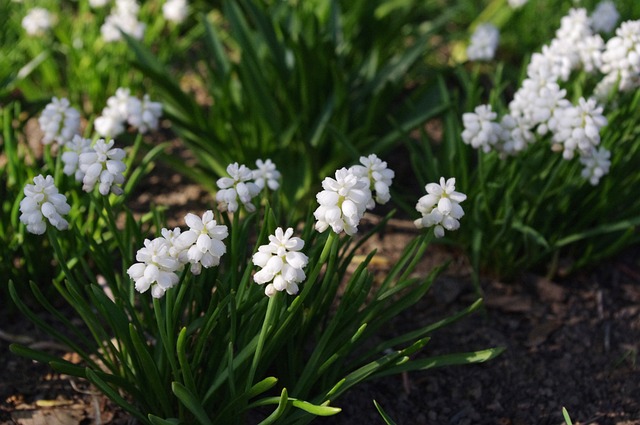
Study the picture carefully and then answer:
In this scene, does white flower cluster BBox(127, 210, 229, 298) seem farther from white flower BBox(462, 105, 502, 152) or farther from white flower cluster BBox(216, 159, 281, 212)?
white flower BBox(462, 105, 502, 152)

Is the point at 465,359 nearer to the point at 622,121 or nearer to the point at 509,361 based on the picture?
the point at 509,361

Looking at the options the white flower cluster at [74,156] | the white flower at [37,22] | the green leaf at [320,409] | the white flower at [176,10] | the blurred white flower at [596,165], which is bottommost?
the green leaf at [320,409]

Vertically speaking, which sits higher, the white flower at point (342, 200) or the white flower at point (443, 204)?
the white flower at point (342, 200)

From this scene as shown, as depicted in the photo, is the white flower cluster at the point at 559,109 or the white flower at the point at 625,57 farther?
the white flower at the point at 625,57

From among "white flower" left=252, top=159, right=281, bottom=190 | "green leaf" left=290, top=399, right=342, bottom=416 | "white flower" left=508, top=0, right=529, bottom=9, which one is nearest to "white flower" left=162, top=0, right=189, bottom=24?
"white flower" left=508, top=0, right=529, bottom=9

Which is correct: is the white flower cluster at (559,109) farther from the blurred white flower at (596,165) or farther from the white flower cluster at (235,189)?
the white flower cluster at (235,189)

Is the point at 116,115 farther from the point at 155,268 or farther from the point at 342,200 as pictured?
the point at 342,200

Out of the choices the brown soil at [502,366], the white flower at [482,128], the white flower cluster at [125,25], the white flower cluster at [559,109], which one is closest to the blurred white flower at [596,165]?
the white flower cluster at [559,109]
